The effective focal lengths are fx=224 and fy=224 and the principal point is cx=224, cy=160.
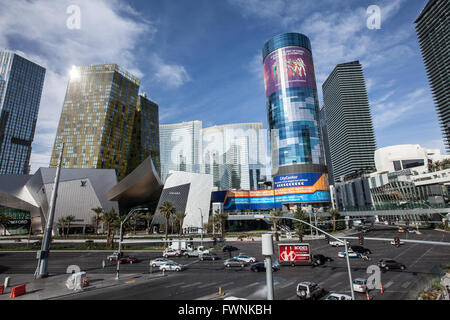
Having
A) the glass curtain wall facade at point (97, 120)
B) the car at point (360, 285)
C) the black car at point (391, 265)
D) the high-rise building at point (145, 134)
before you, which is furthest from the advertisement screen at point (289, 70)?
the car at point (360, 285)

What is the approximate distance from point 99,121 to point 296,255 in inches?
4066

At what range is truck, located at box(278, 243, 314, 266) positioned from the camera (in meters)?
31.5

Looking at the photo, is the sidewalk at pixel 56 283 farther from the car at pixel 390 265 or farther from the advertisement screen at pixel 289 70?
the advertisement screen at pixel 289 70

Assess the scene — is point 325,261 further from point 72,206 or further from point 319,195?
point 72,206

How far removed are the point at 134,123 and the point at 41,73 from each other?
123176 mm

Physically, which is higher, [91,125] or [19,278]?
[91,125]

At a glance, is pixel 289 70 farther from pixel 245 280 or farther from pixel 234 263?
pixel 245 280

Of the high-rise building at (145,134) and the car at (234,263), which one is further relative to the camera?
the high-rise building at (145,134)

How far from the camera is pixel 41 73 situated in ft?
598

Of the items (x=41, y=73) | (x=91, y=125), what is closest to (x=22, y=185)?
(x=91, y=125)

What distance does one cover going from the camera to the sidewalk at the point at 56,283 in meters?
20.1

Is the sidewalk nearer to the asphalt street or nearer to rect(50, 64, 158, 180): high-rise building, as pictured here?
the asphalt street

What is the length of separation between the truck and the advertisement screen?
83408 millimetres

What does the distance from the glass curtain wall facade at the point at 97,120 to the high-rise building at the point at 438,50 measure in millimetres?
184609
